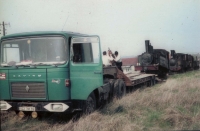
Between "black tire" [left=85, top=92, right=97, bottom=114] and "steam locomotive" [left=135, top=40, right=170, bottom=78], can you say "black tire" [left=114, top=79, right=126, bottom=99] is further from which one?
"steam locomotive" [left=135, top=40, right=170, bottom=78]

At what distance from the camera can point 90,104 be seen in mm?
5773

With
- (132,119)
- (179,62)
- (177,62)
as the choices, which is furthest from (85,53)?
(179,62)

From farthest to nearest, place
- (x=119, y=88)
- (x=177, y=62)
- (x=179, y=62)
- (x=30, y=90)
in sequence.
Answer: (x=179, y=62)
(x=177, y=62)
(x=119, y=88)
(x=30, y=90)

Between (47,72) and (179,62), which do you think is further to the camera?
(179,62)

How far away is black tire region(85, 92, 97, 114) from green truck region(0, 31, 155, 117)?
0.09 ft

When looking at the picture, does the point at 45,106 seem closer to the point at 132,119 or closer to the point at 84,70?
the point at 84,70

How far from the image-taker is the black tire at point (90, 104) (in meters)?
5.61

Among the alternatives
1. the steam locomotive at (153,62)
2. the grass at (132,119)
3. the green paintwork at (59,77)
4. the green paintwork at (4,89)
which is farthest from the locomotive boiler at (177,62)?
the green paintwork at (4,89)

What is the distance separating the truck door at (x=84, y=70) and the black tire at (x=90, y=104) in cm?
46

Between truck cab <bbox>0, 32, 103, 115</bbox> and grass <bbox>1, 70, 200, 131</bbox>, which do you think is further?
truck cab <bbox>0, 32, 103, 115</bbox>

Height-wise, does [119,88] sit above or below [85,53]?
below

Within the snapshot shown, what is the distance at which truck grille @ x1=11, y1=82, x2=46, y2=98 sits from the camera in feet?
16.7

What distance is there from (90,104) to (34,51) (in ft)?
6.18

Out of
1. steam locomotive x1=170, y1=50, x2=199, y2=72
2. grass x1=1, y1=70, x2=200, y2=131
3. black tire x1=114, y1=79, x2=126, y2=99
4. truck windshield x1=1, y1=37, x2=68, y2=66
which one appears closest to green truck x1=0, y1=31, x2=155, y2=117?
truck windshield x1=1, y1=37, x2=68, y2=66
